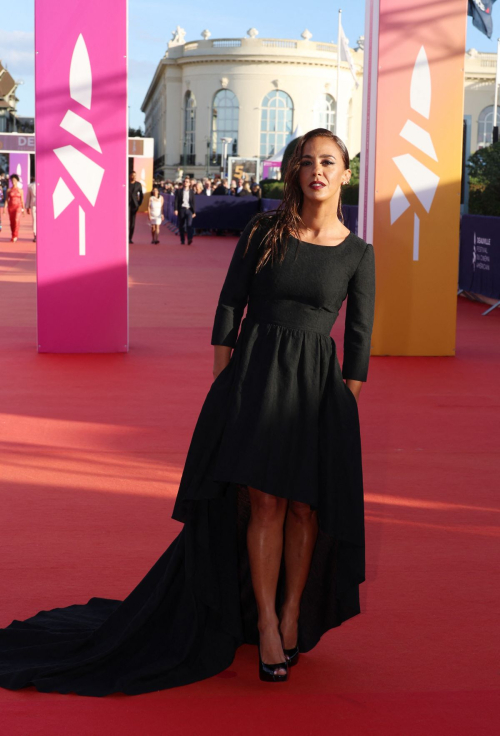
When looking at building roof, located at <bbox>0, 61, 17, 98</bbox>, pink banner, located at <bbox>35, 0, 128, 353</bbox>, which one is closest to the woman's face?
A: pink banner, located at <bbox>35, 0, 128, 353</bbox>

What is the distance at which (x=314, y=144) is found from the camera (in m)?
3.40

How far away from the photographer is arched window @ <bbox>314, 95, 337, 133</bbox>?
8938 cm

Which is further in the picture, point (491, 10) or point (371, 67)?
point (491, 10)

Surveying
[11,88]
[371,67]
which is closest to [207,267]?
[371,67]

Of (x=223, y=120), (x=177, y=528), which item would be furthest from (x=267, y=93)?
(x=177, y=528)

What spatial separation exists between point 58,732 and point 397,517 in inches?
106

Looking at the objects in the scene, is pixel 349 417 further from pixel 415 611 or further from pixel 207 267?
pixel 207 267

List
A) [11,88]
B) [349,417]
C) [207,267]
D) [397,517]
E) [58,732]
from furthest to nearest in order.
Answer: [11,88], [207,267], [397,517], [349,417], [58,732]

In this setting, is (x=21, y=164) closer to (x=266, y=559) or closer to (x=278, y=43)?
(x=278, y=43)

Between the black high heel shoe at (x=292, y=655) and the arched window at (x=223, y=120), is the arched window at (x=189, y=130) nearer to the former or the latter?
the arched window at (x=223, y=120)

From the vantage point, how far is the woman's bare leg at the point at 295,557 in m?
3.41

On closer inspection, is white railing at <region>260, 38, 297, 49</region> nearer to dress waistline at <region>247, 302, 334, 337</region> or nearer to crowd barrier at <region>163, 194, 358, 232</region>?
crowd barrier at <region>163, 194, 358, 232</region>

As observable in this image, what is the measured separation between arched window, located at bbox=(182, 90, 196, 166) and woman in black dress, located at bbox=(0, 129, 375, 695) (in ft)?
300

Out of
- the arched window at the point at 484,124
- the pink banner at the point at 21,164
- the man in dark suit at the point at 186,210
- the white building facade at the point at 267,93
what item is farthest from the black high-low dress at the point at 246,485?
the arched window at the point at 484,124
